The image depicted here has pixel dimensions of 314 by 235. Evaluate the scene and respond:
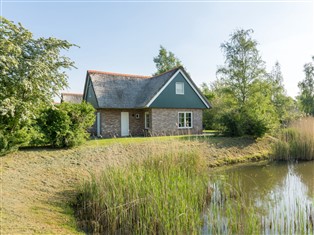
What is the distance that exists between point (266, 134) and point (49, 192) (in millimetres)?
13368

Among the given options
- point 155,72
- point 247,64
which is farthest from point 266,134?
point 155,72

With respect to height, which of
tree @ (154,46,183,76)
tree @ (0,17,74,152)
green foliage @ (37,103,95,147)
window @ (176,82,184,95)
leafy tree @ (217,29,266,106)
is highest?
tree @ (154,46,183,76)

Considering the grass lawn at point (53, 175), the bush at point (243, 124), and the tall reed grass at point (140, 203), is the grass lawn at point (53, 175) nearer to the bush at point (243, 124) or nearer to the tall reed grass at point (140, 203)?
the tall reed grass at point (140, 203)

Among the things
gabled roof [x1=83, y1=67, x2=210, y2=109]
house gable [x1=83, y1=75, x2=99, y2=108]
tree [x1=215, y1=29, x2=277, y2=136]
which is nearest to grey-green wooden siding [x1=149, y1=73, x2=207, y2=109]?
gabled roof [x1=83, y1=67, x2=210, y2=109]

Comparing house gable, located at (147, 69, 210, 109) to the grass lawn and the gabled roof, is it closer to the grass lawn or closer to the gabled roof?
the gabled roof

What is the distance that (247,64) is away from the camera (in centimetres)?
1834

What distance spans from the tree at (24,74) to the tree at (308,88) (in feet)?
98.2

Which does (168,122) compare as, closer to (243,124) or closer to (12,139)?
(243,124)

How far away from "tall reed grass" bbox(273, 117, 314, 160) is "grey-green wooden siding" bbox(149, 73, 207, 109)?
740 cm

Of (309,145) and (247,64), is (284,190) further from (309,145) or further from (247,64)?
(247,64)

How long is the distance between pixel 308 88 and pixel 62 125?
30621 mm

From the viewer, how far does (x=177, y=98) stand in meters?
17.2

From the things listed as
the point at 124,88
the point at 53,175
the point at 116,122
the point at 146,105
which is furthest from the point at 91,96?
the point at 53,175

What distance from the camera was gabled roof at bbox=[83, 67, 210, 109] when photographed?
16.3 m
